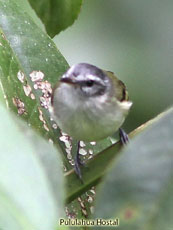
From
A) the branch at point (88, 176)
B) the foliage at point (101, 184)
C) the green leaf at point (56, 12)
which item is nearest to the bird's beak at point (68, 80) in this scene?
the green leaf at point (56, 12)

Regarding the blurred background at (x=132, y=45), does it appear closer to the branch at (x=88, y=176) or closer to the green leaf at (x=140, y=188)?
the branch at (x=88, y=176)

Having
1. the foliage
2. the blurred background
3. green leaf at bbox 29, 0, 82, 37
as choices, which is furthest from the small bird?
the foliage

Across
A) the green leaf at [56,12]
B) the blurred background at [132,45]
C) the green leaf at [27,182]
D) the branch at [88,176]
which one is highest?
the green leaf at [27,182]

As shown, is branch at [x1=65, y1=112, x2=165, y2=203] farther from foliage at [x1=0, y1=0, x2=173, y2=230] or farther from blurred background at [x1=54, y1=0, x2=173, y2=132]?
blurred background at [x1=54, y1=0, x2=173, y2=132]

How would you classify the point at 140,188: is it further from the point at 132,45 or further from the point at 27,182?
the point at 132,45

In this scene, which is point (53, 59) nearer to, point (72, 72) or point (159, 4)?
point (72, 72)

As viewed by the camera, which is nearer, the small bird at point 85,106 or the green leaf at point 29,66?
the green leaf at point 29,66
